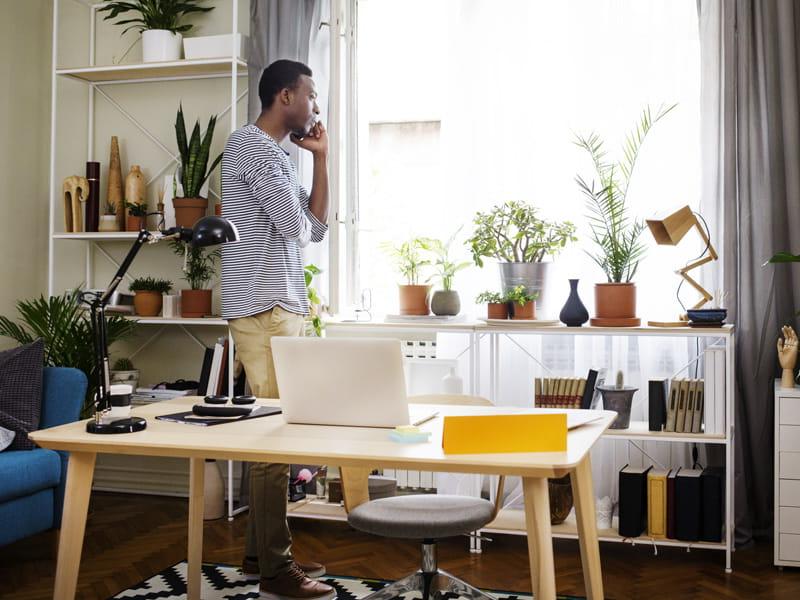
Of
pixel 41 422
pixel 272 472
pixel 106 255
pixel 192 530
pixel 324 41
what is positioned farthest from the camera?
pixel 106 255

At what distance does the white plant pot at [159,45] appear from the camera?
4.25 metres

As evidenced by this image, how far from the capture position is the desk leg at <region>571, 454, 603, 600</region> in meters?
2.08

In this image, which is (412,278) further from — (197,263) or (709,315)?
(709,315)

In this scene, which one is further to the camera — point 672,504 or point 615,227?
point 615,227

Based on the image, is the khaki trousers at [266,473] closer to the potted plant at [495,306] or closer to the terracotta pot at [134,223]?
the potted plant at [495,306]

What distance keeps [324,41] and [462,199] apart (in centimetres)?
104

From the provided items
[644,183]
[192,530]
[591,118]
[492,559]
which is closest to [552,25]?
[591,118]

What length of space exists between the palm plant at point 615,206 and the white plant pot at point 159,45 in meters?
1.95

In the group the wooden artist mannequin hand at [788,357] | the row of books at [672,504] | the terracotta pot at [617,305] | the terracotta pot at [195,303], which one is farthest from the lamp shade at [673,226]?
the terracotta pot at [195,303]

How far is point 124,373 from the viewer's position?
14.1ft

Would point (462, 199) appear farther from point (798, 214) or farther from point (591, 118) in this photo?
point (798, 214)

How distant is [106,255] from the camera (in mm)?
4633

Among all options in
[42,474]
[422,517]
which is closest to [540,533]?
[422,517]

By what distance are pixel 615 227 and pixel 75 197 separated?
255 cm
